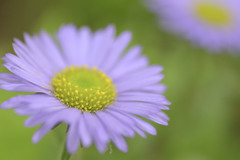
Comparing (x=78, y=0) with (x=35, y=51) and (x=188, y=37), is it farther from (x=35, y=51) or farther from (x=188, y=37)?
(x=35, y=51)

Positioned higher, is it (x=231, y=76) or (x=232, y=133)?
(x=231, y=76)

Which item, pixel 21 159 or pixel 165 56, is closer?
pixel 21 159

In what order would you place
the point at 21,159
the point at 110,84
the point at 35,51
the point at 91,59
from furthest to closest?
the point at 21,159 < the point at 91,59 < the point at 110,84 < the point at 35,51

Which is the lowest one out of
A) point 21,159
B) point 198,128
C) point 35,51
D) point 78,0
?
point 21,159

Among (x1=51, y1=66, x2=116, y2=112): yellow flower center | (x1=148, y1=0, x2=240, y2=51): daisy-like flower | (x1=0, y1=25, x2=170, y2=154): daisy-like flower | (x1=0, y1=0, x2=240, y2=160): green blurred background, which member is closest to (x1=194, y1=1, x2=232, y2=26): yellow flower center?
(x1=148, y1=0, x2=240, y2=51): daisy-like flower

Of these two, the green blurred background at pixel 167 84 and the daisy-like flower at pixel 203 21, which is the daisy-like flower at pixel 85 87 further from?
the daisy-like flower at pixel 203 21

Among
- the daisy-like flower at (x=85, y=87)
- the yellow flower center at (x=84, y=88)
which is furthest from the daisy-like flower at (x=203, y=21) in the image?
the yellow flower center at (x=84, y=88)

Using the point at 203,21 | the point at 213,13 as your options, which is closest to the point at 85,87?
the point at 203,21

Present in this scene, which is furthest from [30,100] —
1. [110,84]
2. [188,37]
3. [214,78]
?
[214,78]
